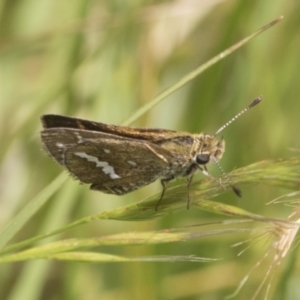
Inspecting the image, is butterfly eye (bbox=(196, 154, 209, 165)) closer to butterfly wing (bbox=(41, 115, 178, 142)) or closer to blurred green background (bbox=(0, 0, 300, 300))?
butterfly wing (bbox=(41, 115, 178, 142))

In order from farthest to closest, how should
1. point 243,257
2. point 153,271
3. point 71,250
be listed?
point 243,257
point 153,271
point 71,250

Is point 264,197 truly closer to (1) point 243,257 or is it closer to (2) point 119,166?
(1) point 243,257

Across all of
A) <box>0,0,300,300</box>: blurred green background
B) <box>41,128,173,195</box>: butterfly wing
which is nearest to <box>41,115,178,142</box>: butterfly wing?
<box>41,128,173,195</box>: butterfly wing

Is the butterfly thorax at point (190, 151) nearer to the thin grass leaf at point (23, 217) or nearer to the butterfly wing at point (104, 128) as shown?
the butterfly wing at point (104, 128)

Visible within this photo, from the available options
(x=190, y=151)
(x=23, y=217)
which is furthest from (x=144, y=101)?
(x=23, y=217)

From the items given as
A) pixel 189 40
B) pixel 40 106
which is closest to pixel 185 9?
pixel 189 40

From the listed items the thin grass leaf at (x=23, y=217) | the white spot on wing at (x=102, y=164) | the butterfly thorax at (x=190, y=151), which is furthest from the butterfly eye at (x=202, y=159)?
the thin grass leaf at (x=23, y=217)
